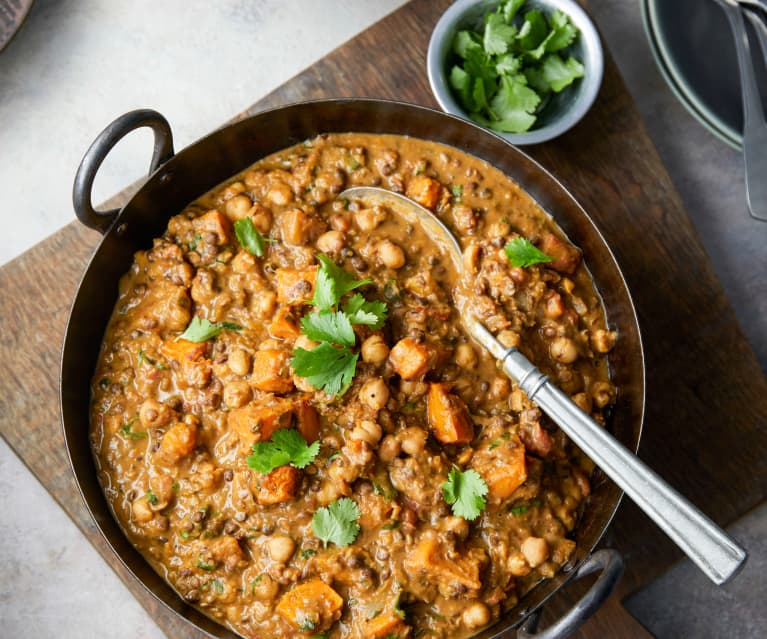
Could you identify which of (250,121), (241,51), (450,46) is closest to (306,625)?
(250,121)

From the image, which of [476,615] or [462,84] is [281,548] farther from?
[462,84]

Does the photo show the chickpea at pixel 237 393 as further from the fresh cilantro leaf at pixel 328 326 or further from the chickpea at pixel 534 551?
the chickpea at pixel 534 551

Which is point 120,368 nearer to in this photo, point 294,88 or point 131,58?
point 294,88

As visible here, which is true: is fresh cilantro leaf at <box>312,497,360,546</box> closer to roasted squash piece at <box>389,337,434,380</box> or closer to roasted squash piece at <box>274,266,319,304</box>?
roasted squash piece at <box>389,337,434,380</box>

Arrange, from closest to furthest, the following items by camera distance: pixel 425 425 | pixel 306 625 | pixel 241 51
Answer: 1. pixel 306 625
2. pixel 425 425
3. pixel 241 51

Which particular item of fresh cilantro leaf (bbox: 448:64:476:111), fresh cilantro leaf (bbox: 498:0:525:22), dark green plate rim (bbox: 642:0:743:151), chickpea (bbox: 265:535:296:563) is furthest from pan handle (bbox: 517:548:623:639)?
fresh cilantro leaf (bbox: 498:0:525:22)

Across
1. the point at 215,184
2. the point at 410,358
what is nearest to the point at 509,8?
the point at 215,184
